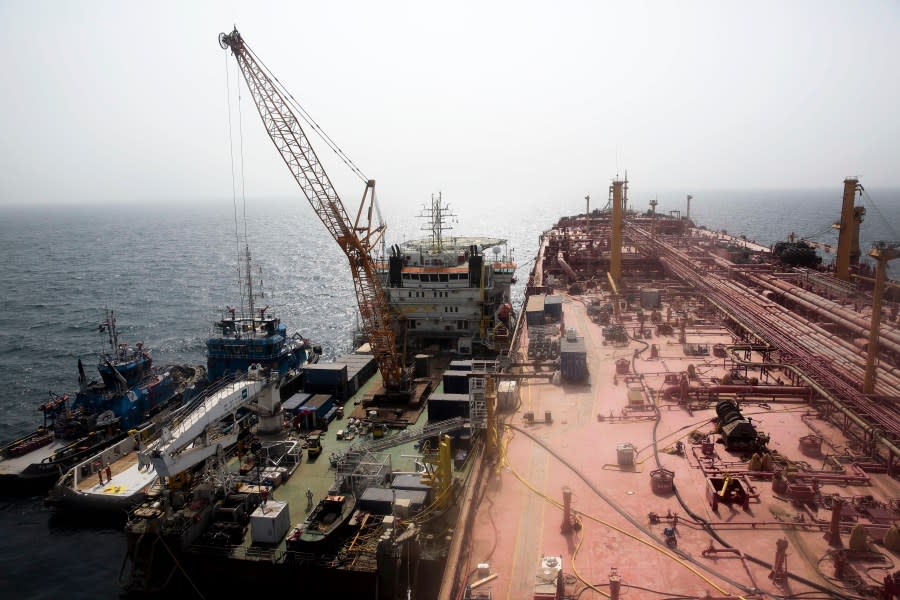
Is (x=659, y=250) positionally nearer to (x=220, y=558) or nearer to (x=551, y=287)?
(x=551, y=287)

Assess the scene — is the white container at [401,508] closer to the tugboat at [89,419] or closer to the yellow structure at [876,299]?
the yellow structure at [876,299]

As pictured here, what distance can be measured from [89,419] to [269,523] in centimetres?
2118

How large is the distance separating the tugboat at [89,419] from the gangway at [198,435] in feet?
43.2

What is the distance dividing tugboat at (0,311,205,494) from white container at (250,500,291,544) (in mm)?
17872

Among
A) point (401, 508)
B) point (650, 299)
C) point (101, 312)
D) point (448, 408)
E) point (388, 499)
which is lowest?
point (101, 312)

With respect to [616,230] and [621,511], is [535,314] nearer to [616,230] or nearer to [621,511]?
[616,230]

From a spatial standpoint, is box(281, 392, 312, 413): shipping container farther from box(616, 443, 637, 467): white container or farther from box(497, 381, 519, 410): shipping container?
box(616, 443, 637, 467): white container

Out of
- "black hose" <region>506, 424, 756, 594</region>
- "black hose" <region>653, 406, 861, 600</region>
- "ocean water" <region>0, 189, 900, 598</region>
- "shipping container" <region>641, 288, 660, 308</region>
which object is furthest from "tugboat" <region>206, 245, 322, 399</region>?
"shipping container" <region>641, 288, 660, 308</region>

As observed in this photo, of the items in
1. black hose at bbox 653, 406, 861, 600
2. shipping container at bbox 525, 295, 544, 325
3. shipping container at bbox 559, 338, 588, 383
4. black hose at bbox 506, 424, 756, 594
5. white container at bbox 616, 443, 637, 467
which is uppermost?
shipping container at bbox 525, 295, 544, 325

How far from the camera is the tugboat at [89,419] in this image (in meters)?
33.4

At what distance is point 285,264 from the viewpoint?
436ft

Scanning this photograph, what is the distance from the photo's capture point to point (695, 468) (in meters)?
21.2

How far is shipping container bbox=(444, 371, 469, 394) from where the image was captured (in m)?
32.7

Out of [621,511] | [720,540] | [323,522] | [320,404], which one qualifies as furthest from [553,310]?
[720,540]
